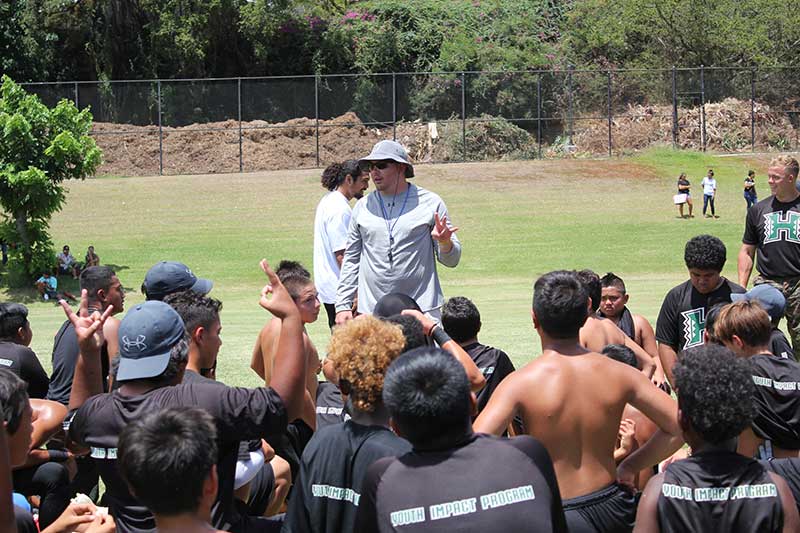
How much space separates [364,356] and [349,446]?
1.17 feet

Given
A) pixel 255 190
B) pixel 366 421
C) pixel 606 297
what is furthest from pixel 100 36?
pixel 366 421

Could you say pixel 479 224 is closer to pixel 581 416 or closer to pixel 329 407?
pixel 329 407

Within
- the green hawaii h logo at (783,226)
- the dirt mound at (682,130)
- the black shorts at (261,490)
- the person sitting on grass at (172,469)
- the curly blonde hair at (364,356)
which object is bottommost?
the black shorts at (261,490)

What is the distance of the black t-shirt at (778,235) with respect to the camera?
931 centimetres

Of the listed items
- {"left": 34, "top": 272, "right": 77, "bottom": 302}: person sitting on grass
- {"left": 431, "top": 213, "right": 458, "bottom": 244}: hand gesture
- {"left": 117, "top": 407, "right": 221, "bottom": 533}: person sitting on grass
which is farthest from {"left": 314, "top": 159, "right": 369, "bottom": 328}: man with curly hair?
{"left": 34, "top": 272, "right": 77, "bottom": 302}: person sitting on grass

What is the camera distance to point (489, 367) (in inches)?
233

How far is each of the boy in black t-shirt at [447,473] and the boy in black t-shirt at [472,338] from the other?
257 cm

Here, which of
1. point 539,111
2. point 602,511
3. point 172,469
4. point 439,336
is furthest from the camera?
point 539,111

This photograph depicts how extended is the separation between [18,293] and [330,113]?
899 inches

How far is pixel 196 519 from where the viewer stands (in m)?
3.09

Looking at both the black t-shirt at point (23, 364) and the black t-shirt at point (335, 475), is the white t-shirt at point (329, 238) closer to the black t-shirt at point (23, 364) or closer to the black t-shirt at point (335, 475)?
the black t-shirt at point (23, 364)

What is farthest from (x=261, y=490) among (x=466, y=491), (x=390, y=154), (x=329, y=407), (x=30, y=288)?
(x=30, y=288)

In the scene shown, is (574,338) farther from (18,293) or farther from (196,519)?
(18,293)

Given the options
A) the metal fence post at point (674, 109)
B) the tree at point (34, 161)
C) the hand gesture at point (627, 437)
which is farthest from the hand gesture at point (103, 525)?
the metal fence post at point (674, 109)
